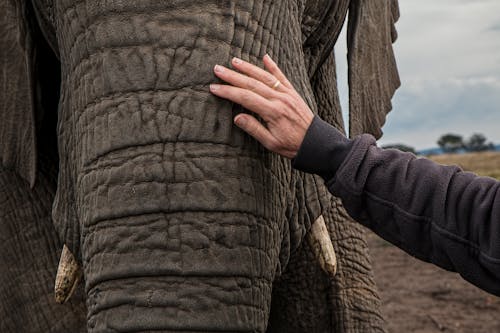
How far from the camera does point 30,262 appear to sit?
2.67 meters

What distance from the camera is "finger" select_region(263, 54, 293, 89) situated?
1798 millimetres

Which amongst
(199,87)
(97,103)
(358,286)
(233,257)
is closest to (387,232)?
(233,257)

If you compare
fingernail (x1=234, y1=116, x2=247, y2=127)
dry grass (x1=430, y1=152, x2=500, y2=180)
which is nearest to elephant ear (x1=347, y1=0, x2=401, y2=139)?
fingernail (x1=234, y1=116, x2=247, y2=127)

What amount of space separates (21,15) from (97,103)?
0.60 m

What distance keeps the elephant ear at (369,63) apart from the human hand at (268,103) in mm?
768

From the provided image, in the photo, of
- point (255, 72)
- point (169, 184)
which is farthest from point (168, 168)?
point (255, 72)

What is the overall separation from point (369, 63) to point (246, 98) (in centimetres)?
101

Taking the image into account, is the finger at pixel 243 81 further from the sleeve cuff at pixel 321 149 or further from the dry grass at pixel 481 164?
the dry grass at pixel 481 164

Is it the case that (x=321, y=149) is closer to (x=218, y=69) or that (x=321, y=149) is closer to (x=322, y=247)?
(x=218, y=69)

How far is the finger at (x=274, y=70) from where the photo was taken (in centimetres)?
180

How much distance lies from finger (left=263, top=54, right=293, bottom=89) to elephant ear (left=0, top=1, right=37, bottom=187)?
76 centimetres

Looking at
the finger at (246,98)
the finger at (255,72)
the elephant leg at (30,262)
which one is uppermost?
the finger at (255,72)

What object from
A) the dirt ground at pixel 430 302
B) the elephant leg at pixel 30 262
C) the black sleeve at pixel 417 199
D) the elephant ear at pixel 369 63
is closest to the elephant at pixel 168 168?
the black sleeve at pixel 417 199

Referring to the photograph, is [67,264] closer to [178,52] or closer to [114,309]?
[114,309]
